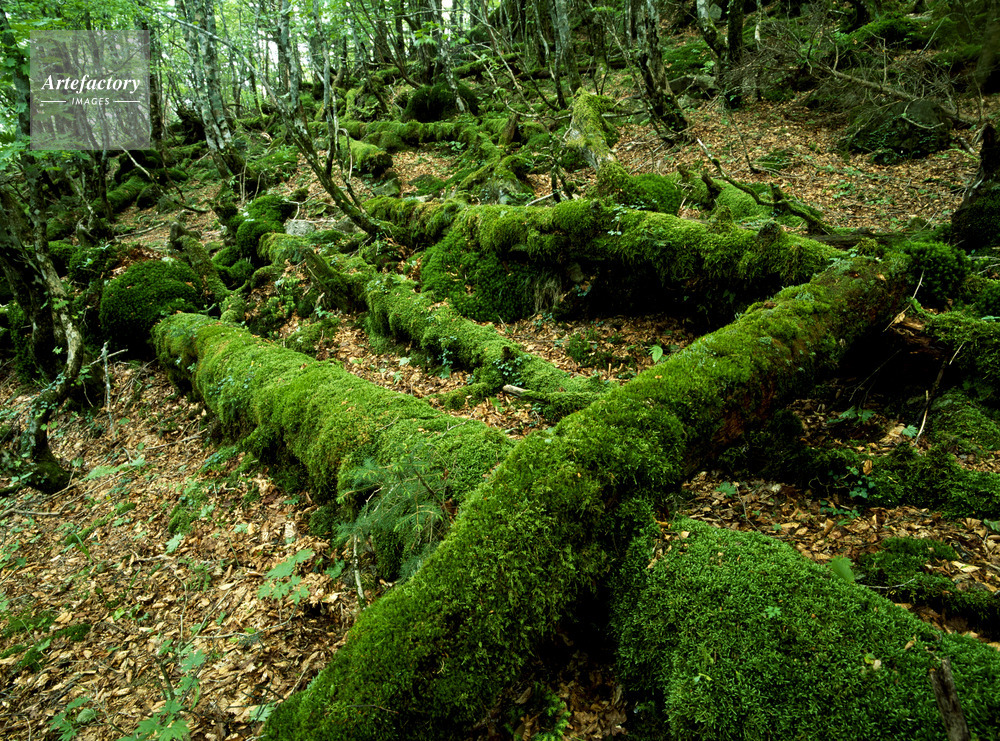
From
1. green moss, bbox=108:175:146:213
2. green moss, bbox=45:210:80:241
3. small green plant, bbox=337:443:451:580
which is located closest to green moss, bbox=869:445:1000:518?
small green plant, bbox=337:443:451:580

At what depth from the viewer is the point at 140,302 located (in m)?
9.48

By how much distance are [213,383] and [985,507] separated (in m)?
8.60

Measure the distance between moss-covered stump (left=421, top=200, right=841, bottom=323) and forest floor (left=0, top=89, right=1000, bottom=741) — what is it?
1.67 feet

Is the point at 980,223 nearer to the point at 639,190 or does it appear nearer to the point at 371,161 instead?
the point at 639,190

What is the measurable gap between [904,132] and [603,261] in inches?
321

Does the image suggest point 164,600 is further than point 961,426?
Yes

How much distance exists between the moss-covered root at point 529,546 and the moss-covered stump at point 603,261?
5.44ft

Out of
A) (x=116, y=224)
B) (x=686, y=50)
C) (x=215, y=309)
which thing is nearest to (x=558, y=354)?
(x=215, y=309)

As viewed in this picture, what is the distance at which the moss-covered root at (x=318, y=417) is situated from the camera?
437 centimetres

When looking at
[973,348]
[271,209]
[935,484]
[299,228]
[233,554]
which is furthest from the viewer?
[271,209]

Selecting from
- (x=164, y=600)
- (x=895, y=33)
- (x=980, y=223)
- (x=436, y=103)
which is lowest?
(x=164, y=600)

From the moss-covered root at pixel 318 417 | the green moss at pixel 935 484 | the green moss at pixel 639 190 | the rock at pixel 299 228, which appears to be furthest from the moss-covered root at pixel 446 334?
the green moss at pixel 639 190

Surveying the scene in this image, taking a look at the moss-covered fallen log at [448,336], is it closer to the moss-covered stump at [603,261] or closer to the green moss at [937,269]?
the moss-covered stump at [603,261]

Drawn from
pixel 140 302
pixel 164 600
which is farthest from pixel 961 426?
pixel 140 302
